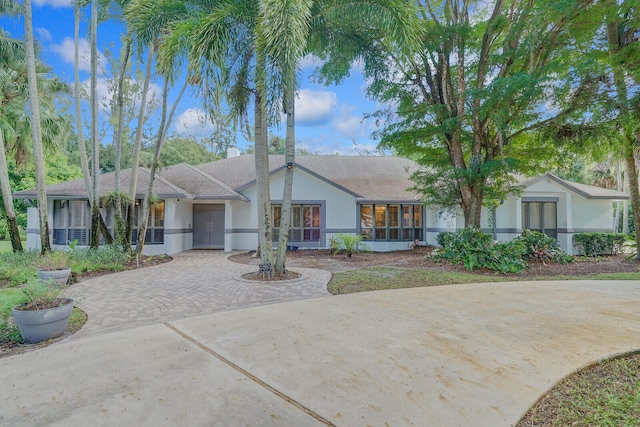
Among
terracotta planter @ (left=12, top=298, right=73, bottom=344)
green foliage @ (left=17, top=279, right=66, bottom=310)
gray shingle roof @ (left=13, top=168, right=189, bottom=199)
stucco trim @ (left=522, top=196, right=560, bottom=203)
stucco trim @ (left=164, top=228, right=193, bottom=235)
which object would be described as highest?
gray shingle roof @ (left=13, top=168, right=189, bottom=199)

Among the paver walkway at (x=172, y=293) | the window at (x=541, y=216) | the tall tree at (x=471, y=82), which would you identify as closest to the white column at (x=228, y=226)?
the paver walkway at (x=172, y=293)

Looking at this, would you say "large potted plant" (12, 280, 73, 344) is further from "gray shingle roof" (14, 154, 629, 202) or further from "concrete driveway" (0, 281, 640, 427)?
"gray shingle roof" (14, 154, 629, 202)

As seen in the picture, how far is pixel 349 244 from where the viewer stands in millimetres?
13164

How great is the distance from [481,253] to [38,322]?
35.6ft

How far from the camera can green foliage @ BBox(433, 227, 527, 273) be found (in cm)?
1001

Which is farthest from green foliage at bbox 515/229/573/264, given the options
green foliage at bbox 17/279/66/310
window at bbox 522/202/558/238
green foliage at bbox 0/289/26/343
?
green foliage at bbox 0/289/26/343

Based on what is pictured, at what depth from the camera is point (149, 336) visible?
4359 mm

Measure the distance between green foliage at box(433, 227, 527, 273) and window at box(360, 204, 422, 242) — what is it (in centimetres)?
487

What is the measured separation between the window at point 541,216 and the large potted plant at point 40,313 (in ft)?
59.1

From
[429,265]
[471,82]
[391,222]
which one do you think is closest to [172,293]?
[429,265]

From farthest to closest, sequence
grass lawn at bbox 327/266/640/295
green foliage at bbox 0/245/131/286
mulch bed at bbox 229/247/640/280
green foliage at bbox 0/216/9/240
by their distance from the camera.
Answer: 1. green foliage at bbox 0/216/9/240
2. mulch bed at bbox 229/247/640/280
3. green foliage at bbox 0/245/131/286
4. grass lawn at bbox 327/266/640/295

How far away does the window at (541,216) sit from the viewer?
16.1 metres

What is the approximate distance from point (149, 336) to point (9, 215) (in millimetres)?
9750

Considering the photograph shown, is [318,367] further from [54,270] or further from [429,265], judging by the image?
[429,265]
